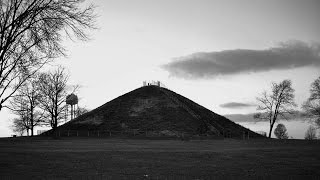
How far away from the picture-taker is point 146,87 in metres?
118

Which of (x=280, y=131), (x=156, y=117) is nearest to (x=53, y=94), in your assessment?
(x=156, y=117)

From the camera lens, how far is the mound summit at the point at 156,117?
88.6 m

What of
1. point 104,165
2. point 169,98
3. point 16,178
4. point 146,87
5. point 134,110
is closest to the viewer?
point 16,178

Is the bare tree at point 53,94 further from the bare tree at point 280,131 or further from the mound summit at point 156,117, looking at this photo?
the bare tree at point 280,131

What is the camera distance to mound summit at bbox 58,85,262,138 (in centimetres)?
8862

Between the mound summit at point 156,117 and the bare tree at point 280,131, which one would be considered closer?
the mound summit at point 156,117

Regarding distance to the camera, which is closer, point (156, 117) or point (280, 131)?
point (156, 117)

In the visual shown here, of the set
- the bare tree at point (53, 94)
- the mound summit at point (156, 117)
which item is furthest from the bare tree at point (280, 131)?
the bare tree at point (53, 94)

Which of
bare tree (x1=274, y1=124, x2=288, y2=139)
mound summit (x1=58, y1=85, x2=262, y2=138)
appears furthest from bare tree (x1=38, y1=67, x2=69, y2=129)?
bare tree (x1=274, y1=124, x2=288, y2=139)

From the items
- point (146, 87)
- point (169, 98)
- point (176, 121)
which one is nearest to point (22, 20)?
point (176, 121)

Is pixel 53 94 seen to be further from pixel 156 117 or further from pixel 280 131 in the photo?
pixel 280 131

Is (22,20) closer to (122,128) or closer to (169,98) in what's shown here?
(122,128)

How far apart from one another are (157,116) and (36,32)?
257 ft

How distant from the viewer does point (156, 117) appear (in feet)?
312
